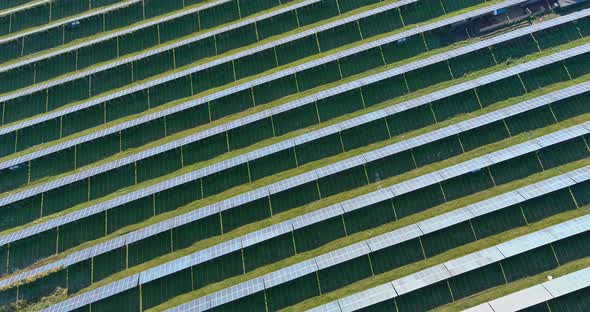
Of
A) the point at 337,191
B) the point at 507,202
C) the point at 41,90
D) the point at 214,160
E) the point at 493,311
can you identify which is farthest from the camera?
the point at 41,90

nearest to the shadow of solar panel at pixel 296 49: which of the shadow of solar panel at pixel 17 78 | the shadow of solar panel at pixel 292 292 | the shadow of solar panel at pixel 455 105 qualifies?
the shadow of solar panel at pixel 455 105

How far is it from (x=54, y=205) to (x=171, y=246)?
17.1 meters

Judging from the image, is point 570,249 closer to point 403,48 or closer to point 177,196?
point 403,48

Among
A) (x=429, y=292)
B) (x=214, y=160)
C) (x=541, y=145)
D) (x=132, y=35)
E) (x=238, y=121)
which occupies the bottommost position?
(x=429, y=292)

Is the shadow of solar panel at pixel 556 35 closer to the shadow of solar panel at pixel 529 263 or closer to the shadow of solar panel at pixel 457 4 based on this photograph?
the shadow of solar panel at pixel 457 4

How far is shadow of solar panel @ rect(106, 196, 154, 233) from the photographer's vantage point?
151 ft

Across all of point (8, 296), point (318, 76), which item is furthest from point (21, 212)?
point (318, 76)

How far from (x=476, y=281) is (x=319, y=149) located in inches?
913

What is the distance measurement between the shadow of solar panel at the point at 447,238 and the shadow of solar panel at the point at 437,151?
8500 mm

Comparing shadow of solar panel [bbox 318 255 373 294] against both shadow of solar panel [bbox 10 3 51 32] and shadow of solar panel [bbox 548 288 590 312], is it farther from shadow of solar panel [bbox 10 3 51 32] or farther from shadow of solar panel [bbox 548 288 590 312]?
shadow of solar panel [bbox 10 3 51 32]

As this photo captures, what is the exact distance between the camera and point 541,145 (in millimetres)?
44344

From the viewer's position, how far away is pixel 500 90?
1914 inches

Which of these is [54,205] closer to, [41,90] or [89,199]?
[89,199]

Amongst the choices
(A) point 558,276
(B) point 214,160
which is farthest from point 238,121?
(A) point 558,276
